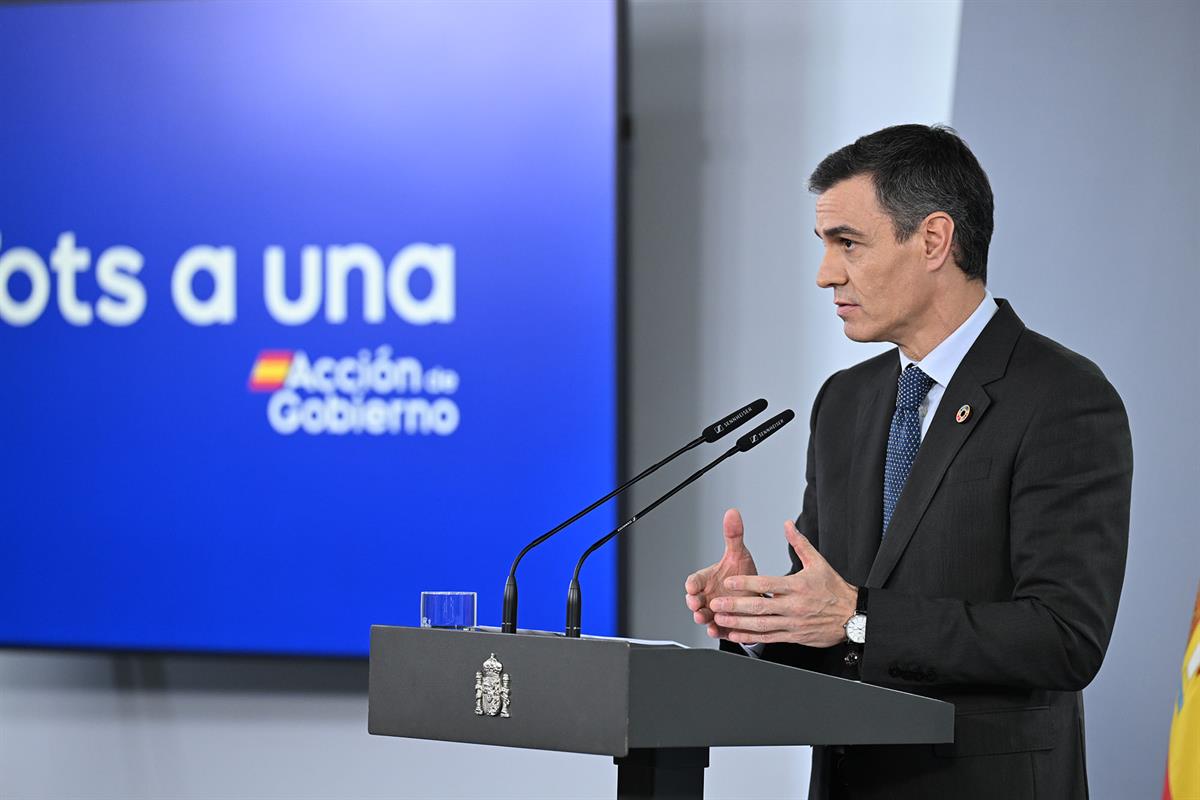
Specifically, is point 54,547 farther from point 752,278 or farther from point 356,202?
point 752,278

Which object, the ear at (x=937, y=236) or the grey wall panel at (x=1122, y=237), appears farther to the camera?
the grey wall panel at (x=1122, y=237)

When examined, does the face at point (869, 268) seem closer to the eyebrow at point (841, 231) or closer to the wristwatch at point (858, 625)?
the eyebrow at point (841, 231)

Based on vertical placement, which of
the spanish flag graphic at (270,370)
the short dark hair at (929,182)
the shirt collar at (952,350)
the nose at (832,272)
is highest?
the short dark hair at (929,182)

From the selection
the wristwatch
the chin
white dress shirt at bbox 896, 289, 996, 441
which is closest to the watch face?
the wristwatch

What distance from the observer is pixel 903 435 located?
2197 mm

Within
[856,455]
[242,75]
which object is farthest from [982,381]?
[242,75]

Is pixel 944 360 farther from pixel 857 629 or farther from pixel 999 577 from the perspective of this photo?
pixel 857 629

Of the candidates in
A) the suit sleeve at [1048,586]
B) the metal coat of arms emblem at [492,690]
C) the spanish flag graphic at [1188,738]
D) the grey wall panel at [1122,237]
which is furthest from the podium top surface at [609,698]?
the grey wall panel at [1122,237]

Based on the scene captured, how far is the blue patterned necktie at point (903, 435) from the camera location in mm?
2170

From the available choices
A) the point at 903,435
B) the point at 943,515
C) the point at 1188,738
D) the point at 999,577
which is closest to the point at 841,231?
the point at 903,435

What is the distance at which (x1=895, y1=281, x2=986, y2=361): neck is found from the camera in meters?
2.21

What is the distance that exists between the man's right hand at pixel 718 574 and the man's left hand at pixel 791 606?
6.5 inches

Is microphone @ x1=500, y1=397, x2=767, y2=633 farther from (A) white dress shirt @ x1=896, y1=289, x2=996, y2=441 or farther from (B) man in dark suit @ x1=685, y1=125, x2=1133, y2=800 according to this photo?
(A) white dress shirt @ x1=896, y1=289, x2=996, y2=441

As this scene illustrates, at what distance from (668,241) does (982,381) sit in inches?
65.7
